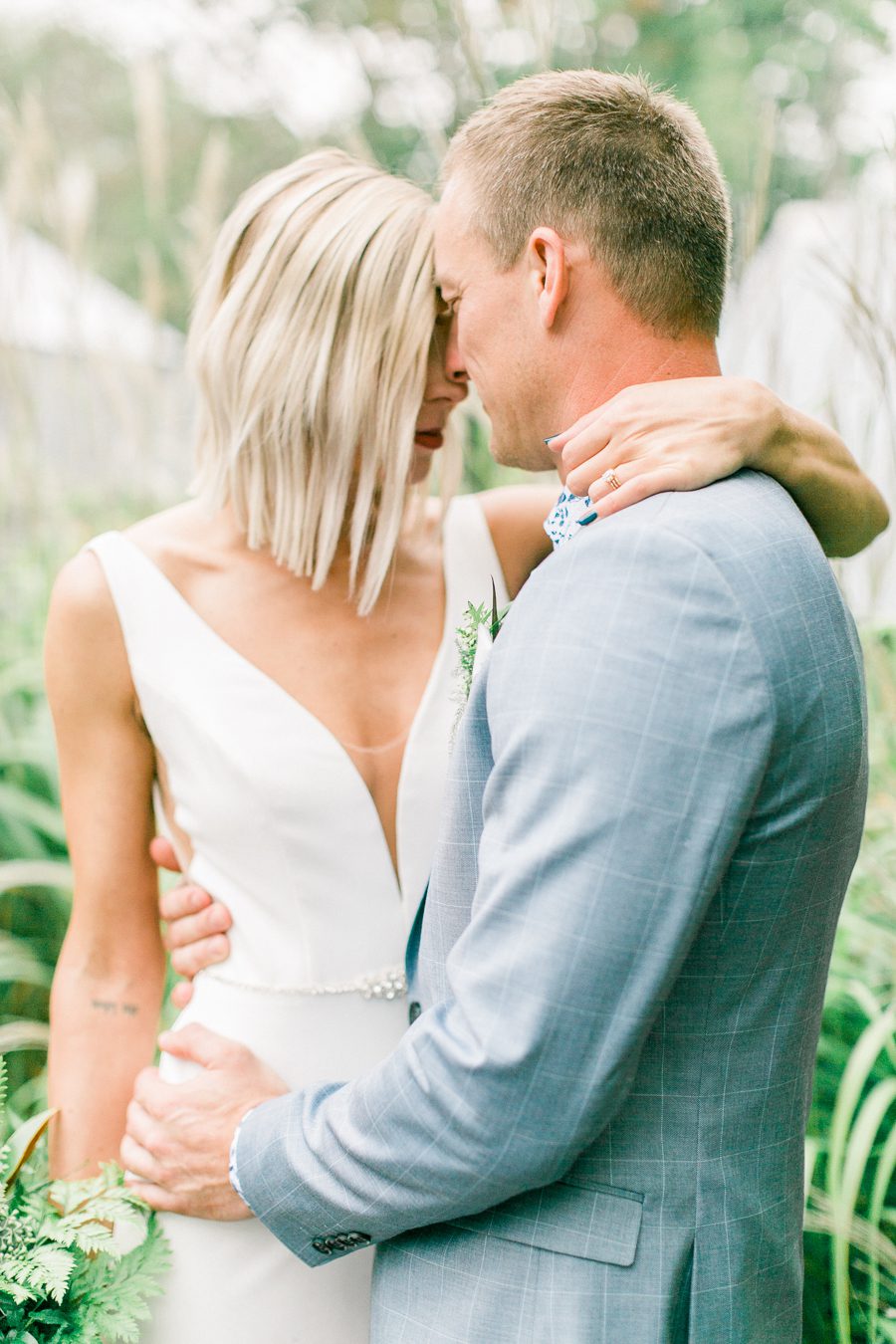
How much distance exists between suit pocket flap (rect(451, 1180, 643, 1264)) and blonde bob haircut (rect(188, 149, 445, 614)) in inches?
37.2

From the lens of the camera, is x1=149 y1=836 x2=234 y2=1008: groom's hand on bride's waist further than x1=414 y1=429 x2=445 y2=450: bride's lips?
No

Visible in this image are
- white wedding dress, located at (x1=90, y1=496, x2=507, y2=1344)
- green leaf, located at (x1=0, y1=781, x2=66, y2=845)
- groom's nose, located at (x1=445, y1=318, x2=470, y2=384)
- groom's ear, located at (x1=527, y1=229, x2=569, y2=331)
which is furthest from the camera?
green leaf, located at (x1=0, y1=781, x2=66, y2=845)

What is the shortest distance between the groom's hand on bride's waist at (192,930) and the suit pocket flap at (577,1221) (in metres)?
0.70

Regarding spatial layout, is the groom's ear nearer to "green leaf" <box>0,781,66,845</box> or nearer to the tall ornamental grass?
the tall ornamental grass

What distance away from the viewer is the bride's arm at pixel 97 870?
1.67 m

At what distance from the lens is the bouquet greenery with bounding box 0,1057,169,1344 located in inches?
49.0

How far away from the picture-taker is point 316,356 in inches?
66.7

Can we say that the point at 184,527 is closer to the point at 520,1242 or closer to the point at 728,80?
the point at 520,1242

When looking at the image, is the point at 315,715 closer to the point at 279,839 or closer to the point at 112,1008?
the point at 279,839

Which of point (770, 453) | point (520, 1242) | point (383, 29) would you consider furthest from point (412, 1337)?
point (383, 29)

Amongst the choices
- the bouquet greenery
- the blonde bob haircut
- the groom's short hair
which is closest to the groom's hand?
the bouquet greenery

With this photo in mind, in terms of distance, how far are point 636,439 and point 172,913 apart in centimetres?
101

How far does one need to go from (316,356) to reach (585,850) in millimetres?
989

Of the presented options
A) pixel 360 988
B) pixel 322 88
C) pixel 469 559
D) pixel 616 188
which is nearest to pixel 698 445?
pixel 616 188
